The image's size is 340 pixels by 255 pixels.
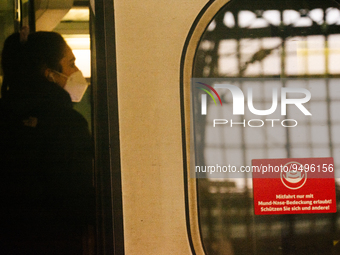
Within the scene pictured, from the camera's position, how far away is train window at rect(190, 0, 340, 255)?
126 cm

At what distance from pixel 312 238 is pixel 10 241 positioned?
1.39 metres

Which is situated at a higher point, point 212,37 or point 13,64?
point 212,37

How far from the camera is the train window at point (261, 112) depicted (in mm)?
1262

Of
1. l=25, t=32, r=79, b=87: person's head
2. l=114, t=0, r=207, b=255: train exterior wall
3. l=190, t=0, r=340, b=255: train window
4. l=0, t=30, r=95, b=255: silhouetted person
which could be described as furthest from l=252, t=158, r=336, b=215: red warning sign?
l=25, t=32, r=79, b=87: person's head

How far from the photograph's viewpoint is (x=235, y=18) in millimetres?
1285

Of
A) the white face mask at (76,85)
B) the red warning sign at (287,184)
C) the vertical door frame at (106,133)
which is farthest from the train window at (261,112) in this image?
the white face mask at (76,85)

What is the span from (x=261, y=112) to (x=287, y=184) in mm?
357

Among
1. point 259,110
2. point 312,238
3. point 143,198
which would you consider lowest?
point 312,238

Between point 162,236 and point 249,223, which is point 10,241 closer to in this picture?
point 162,236

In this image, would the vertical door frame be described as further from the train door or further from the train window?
the train window

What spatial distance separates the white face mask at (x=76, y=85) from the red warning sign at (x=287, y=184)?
86 centimetres

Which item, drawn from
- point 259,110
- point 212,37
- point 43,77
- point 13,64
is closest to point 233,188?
point 259,110

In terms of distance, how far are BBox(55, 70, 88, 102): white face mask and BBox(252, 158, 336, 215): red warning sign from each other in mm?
860

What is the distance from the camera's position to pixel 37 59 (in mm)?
1244
